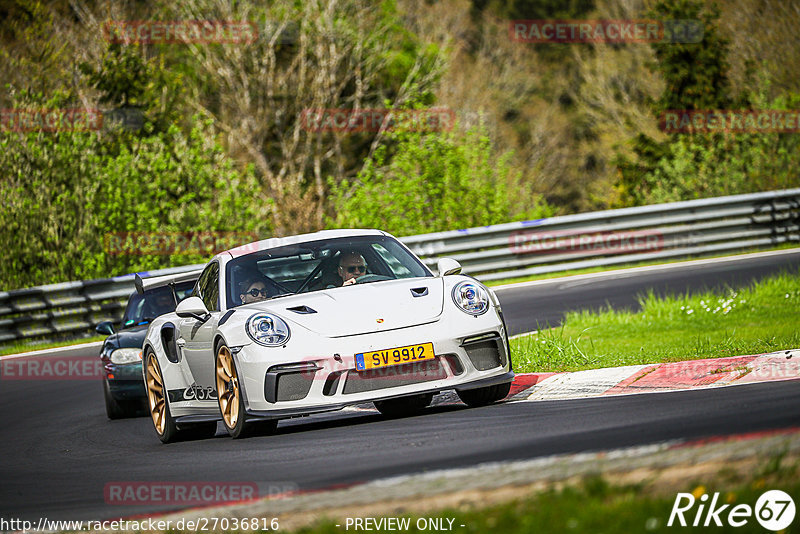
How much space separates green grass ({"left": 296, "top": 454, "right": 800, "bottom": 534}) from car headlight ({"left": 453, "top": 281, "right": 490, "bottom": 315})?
3.88m

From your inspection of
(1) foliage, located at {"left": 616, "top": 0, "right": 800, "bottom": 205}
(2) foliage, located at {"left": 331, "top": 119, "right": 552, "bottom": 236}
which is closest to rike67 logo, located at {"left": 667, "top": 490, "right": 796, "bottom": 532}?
(2) foliage, located at {"left": 331, "top": 119, "right": 552, "bottom": 236}

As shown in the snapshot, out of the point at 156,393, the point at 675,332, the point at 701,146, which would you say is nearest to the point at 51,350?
the point at 156,393

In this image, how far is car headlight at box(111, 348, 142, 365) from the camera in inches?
497

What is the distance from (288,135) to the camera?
41812 millimetres

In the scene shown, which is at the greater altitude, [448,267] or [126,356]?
[448,267]

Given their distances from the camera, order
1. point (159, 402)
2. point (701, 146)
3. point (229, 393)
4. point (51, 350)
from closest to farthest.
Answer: point (229, 393), point (159, 402), point (51, 350), point (701, 146)

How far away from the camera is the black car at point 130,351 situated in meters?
12.3

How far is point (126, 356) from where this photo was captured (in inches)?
500

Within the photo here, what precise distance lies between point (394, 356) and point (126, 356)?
5326 mm

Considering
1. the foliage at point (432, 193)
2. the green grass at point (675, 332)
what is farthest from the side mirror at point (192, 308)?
the foliage at point (432, 193)

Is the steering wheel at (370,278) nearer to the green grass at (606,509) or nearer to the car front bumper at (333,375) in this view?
the car front bumper at (333,375)

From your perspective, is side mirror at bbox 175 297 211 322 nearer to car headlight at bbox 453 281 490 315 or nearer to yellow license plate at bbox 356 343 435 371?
yellow license plate at bbox 356 343 435 371

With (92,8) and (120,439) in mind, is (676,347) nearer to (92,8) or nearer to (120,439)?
(120,439)

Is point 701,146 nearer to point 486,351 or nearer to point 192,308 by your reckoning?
point 486,351
